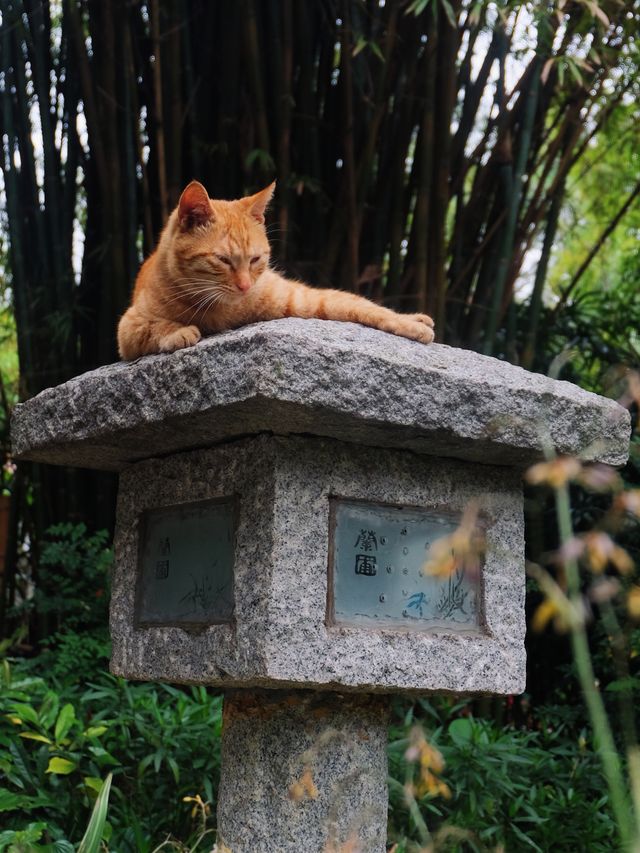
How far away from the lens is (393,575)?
2150 mm

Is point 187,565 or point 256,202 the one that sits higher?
point 256,202

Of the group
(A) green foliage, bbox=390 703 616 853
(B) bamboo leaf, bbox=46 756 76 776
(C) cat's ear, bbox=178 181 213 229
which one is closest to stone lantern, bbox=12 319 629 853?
(C) cat's ear, bbox=178 181 213 229

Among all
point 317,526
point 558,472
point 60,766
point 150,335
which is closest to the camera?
point 558,472

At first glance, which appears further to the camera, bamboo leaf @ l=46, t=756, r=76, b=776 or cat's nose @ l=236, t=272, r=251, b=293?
bamboo leaf @ l=46, t=756, r=76, b=776

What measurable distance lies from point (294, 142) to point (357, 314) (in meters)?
1.78

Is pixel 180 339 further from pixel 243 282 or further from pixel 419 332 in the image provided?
pixel 419 332

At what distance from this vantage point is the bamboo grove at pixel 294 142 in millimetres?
3639

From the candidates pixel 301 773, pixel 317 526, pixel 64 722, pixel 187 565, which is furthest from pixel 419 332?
pixel 64 722

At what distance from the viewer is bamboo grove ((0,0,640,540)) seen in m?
3.64

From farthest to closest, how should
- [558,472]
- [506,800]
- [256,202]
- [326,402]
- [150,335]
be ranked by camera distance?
[506,800] → [256,202] → [150,335] → [326,402] → [558,472]

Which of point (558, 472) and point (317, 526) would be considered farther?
point (317, 526)

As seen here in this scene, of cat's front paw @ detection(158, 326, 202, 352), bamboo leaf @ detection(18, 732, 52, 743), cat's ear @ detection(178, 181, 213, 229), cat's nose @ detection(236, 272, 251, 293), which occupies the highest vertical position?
cat's ear @ detection(178, 181, 213, 229)

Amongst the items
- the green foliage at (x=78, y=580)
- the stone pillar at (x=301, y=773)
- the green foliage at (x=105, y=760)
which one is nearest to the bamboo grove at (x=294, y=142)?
the green foliage at (x=78, y=580)

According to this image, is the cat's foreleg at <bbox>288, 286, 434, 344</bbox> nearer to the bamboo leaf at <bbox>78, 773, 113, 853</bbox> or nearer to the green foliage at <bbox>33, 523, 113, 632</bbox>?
the bamboo leaf at <bbox>78, 773, 113, 853</bbox>
